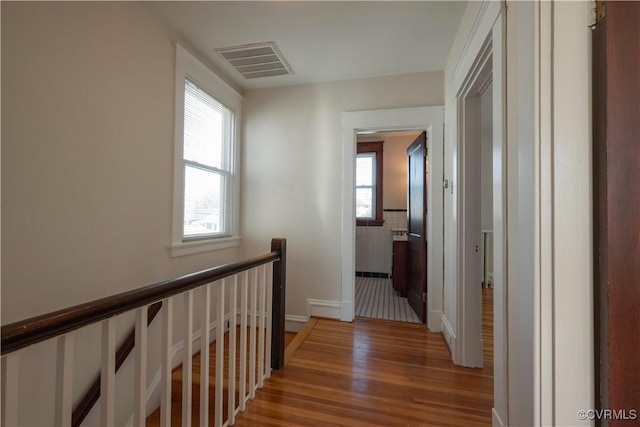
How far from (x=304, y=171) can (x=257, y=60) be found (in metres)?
1.13

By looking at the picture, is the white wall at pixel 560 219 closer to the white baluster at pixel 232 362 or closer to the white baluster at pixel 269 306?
the white baluster at pixel 232 362

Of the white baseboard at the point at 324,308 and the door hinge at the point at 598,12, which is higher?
the door hinge at the point at 598,12

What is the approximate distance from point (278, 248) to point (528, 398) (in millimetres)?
1478

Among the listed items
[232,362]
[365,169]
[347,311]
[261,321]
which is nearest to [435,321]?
[347,311]

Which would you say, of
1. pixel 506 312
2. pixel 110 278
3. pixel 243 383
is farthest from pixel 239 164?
pixel 506 312

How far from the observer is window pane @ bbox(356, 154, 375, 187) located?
5055 mm

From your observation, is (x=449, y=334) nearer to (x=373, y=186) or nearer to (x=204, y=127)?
(x=204, y=127)

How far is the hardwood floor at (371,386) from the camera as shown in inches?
58.2

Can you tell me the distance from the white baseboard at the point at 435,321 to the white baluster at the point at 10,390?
2666 mm

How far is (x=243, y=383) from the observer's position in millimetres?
1514

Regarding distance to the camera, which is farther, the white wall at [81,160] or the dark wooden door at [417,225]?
the dark wooden door at [417,225]

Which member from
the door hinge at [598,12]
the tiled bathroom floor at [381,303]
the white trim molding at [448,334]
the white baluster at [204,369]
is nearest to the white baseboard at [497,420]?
the white trim molding at [448,334]

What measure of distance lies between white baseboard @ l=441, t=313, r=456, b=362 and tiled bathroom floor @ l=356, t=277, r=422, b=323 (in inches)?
15.0

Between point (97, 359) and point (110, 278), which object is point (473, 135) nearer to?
point (110, 278)
